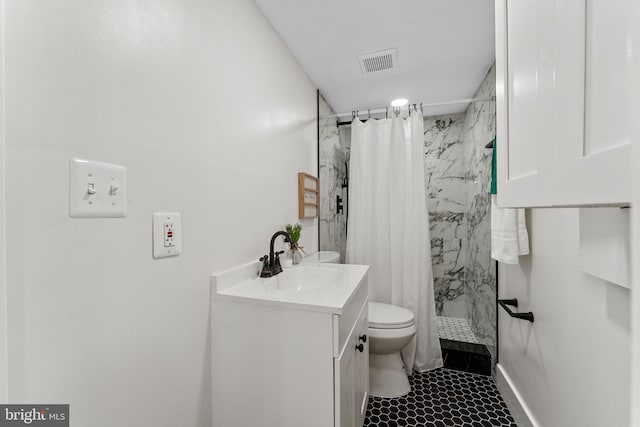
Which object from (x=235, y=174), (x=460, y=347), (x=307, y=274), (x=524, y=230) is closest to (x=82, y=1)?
(x=235, y=174)

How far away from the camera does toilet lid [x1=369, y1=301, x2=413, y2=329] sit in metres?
1.64

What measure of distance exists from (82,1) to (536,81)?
99 cm

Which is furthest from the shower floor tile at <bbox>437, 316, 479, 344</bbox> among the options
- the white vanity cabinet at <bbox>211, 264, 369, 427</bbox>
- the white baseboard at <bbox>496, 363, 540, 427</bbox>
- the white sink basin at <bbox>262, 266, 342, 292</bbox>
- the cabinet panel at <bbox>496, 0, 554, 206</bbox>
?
the cabinet panel at <bbox>496, 0, 554, 206</bbox>

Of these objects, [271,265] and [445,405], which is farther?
[445,405]

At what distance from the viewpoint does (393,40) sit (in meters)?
1.65

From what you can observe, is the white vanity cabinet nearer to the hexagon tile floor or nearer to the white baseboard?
the hexagon tile floor

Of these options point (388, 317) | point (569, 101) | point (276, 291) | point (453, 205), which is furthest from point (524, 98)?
point (453, 205)

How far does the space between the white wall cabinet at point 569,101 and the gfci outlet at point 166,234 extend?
0.94m

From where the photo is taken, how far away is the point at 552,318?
1143 mm

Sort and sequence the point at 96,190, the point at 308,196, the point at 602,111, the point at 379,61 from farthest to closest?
the point at 308,196, the point at 379,61, the point at 96,190, the point at 602,111

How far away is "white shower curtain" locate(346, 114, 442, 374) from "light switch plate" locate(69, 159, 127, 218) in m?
1.73

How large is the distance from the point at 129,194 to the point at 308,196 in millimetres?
1338

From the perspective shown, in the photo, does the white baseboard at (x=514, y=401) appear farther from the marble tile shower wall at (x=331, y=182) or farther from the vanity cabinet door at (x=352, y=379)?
the marble tile shower wall at (x=331, y=182)

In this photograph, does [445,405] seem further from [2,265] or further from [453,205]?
[2,265]
